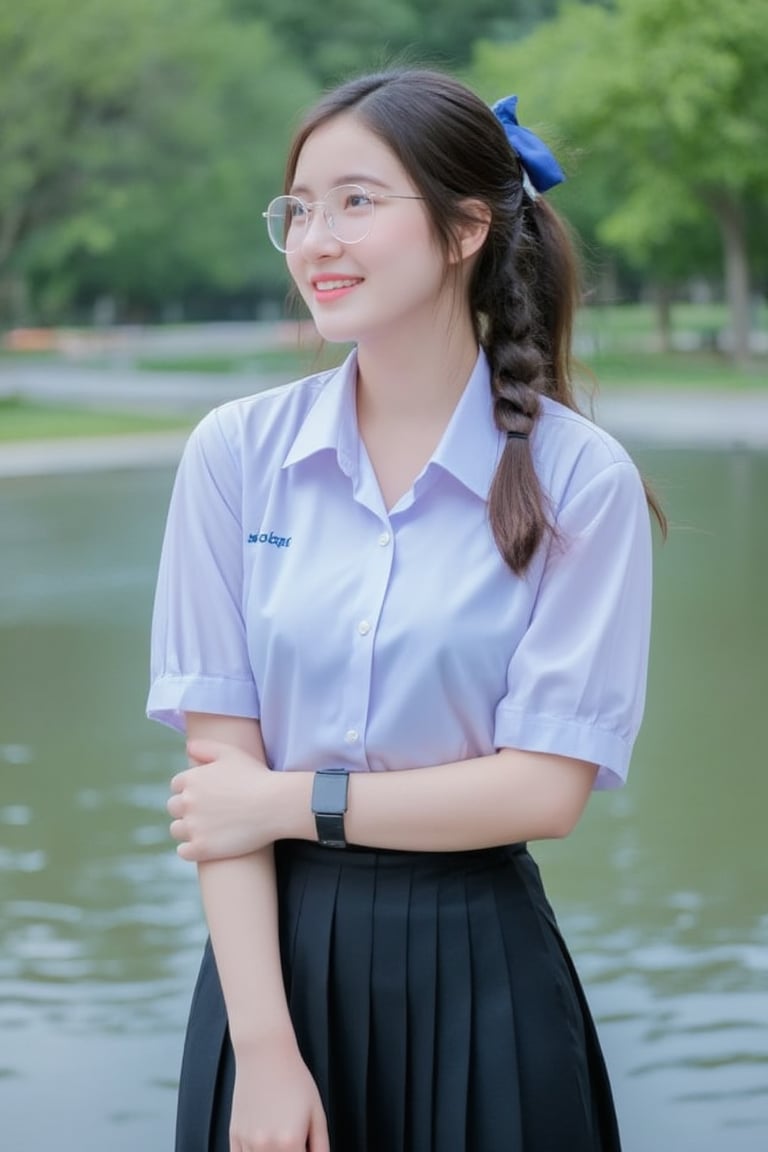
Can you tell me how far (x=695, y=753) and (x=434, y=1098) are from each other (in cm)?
320

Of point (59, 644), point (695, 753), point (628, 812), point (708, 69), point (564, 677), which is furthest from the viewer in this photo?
point (708, 69)

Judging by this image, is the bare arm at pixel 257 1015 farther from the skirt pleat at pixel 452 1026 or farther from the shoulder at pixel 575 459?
the shoulder at pixel 575 459

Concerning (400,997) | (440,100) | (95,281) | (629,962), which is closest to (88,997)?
(629,962)

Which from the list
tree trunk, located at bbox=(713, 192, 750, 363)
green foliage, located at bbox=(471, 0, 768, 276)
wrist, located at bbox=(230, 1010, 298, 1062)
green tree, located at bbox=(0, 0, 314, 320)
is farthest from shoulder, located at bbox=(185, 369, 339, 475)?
tree trunk, located at bbox=(713, 192, 750, 363)

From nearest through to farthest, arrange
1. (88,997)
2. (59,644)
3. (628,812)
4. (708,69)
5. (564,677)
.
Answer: (564,677), (88,997), (628,812), (59,644), (708,69)

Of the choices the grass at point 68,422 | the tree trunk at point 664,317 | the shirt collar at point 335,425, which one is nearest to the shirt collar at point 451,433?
the shirt collar at point 335,425

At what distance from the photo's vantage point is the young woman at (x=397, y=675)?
1.31 metres

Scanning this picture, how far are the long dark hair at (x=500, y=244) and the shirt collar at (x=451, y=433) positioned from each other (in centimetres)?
1

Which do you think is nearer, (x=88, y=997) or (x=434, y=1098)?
(x=434, y=1098)

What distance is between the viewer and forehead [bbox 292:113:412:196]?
1.33m

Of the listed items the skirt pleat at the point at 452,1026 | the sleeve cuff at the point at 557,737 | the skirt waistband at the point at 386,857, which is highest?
the sleeve cuff at the point at 557,737

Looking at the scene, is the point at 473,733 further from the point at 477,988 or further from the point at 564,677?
the point at 477,988

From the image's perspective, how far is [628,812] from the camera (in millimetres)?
4027

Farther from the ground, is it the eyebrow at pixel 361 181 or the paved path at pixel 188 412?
the eyebrow at pixel 361 181
